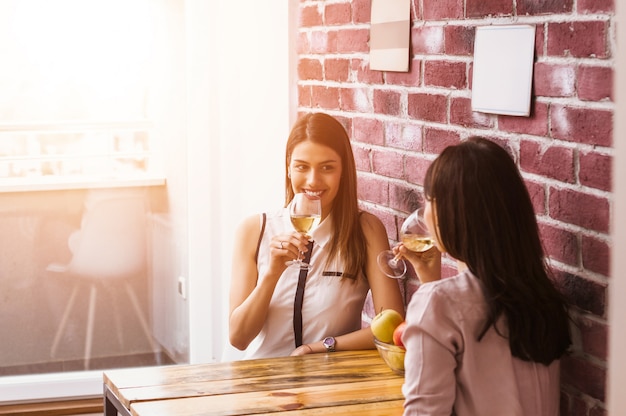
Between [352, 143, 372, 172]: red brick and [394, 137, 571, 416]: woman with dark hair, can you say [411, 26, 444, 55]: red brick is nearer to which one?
[352, 143, 372, 172]: red brick

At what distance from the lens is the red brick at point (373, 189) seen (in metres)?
2.90

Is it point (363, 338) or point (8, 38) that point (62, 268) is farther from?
point (363, 338)

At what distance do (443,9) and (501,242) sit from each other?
0.87 m

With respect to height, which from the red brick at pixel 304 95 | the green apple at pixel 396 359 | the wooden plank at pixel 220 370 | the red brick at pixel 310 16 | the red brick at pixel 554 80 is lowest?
the wooden plank at pixel 220 370

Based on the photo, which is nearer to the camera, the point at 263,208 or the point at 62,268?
the point at 263,208

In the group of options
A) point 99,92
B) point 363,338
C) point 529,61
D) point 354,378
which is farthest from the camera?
point 99,92

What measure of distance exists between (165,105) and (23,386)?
135cm

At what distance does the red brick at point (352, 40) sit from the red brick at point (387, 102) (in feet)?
0.59

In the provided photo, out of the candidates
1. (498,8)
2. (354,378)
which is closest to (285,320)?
(354,378)

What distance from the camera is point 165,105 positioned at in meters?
4.14

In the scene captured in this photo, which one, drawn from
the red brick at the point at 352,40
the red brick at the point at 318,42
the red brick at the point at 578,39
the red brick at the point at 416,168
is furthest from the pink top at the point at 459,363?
the red brick at the point at 318,42

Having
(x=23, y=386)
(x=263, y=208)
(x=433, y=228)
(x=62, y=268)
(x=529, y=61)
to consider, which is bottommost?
(x=23, y=386)

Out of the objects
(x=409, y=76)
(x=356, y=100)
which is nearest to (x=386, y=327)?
(x=409, y=76)

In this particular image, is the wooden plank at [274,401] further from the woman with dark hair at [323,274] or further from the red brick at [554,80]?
the red brick at [554,80]
